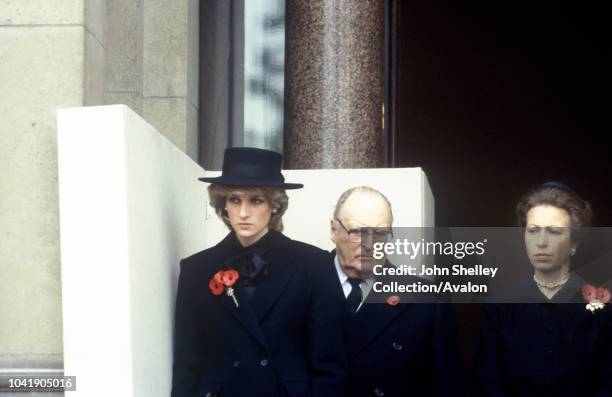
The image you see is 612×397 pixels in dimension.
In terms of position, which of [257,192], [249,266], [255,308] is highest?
[257,192]

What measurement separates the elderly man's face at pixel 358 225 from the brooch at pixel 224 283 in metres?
0.65

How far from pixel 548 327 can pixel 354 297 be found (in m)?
→ 1.07

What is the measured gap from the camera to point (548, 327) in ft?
20.0

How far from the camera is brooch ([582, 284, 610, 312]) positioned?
19.9ft

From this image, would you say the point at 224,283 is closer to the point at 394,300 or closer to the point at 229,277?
the point at 229,277

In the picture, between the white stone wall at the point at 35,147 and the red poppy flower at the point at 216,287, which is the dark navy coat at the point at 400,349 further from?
the white stone wall at the point at 35,147

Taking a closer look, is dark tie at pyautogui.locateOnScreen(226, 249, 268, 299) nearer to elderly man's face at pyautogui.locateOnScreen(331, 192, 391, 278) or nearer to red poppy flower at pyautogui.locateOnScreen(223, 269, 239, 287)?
red poppy flower at pyautogui.locateOnScreen(223, 269, 239, 287)

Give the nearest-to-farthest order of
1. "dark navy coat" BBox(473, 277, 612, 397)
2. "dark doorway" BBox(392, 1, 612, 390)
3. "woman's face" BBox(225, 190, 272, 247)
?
"dark navy coat" BBox(473, 277, 612, 397) → "woman's face" BBox(225, 190, 272, 247) → "dark doorway" BBox(392, 1, 612, 390)

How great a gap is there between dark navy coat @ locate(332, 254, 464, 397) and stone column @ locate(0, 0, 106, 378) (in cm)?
160

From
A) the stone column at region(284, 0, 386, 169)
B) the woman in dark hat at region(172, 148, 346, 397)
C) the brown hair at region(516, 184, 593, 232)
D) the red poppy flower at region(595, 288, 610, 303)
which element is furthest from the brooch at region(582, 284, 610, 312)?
the stone column at region(284, 0, 386, 169)

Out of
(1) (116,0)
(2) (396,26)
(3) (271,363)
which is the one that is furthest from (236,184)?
(2) (396,26)

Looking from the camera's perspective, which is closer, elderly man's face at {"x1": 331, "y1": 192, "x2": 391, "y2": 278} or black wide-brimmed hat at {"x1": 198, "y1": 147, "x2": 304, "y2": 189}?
black wide-brimmed hat at {"x1": 198, "y1": 147, "x2": 304, "y2": 189}

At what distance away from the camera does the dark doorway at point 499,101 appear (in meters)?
13.6

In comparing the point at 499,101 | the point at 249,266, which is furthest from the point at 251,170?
the point at 499,101
